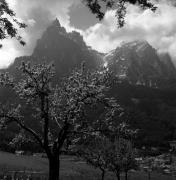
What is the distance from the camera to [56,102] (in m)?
45.8

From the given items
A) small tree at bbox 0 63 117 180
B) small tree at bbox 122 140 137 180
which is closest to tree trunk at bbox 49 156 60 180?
small tree at bbox 0 63 117 180

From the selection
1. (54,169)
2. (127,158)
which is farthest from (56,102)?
(127,158)

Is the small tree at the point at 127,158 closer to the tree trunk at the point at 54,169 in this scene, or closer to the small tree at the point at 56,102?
the small tree at the point at 56,102

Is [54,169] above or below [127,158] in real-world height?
below

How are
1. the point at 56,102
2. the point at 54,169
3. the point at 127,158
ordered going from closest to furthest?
the point at 54,169 → the point at 56,102 → the point at 127,158

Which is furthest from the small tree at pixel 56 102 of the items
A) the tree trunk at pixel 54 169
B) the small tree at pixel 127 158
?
the small tree at pixel 127 158

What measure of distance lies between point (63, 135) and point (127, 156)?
75.7 metres

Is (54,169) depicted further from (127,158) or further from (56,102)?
(127,158)

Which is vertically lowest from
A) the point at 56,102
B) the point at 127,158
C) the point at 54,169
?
the point at 54,169

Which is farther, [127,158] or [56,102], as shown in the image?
[127,158]

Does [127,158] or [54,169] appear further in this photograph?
[127,158]

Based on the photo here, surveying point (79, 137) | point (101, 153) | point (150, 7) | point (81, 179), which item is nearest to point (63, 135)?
point (79, 137)

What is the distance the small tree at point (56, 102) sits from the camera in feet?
143

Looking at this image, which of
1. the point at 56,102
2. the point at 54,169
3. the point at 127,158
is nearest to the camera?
the point at 54,169
